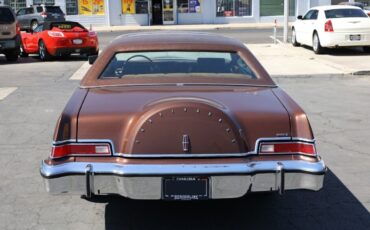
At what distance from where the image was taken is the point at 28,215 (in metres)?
4.79

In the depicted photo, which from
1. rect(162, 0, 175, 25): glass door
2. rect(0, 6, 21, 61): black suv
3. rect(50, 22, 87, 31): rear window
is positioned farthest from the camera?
rect(162, 0, 175, 25): glass door

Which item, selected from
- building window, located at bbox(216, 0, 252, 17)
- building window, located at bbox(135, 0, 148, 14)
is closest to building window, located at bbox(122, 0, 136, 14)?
building window, located at bbox(135, 0, 148, 14)

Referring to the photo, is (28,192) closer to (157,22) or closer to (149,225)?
(149,225)

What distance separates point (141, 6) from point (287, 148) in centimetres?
3767

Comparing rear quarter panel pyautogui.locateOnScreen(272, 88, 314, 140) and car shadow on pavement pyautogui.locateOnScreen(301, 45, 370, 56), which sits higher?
rear quarter panel pyautogui.locateOnScreen(272, 88, 314, 140)

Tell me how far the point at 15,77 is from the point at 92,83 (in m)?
9.97

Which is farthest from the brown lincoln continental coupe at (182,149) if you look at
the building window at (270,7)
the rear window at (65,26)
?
the building window at (270,7)

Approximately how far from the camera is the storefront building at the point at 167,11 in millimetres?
40031

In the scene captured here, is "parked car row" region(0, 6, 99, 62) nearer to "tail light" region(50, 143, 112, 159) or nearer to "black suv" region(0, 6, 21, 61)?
"black suv" region(0, 6, 21, 61)

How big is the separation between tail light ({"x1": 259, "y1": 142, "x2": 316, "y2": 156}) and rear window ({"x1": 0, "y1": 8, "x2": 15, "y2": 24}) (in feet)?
49.4

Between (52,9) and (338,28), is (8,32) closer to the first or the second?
(338,28)

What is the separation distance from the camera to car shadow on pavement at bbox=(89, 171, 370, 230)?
4527 mm

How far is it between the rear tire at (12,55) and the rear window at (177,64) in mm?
13648

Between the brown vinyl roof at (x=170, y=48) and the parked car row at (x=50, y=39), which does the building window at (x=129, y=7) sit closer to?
the parked car row at (x=50, y=39)
